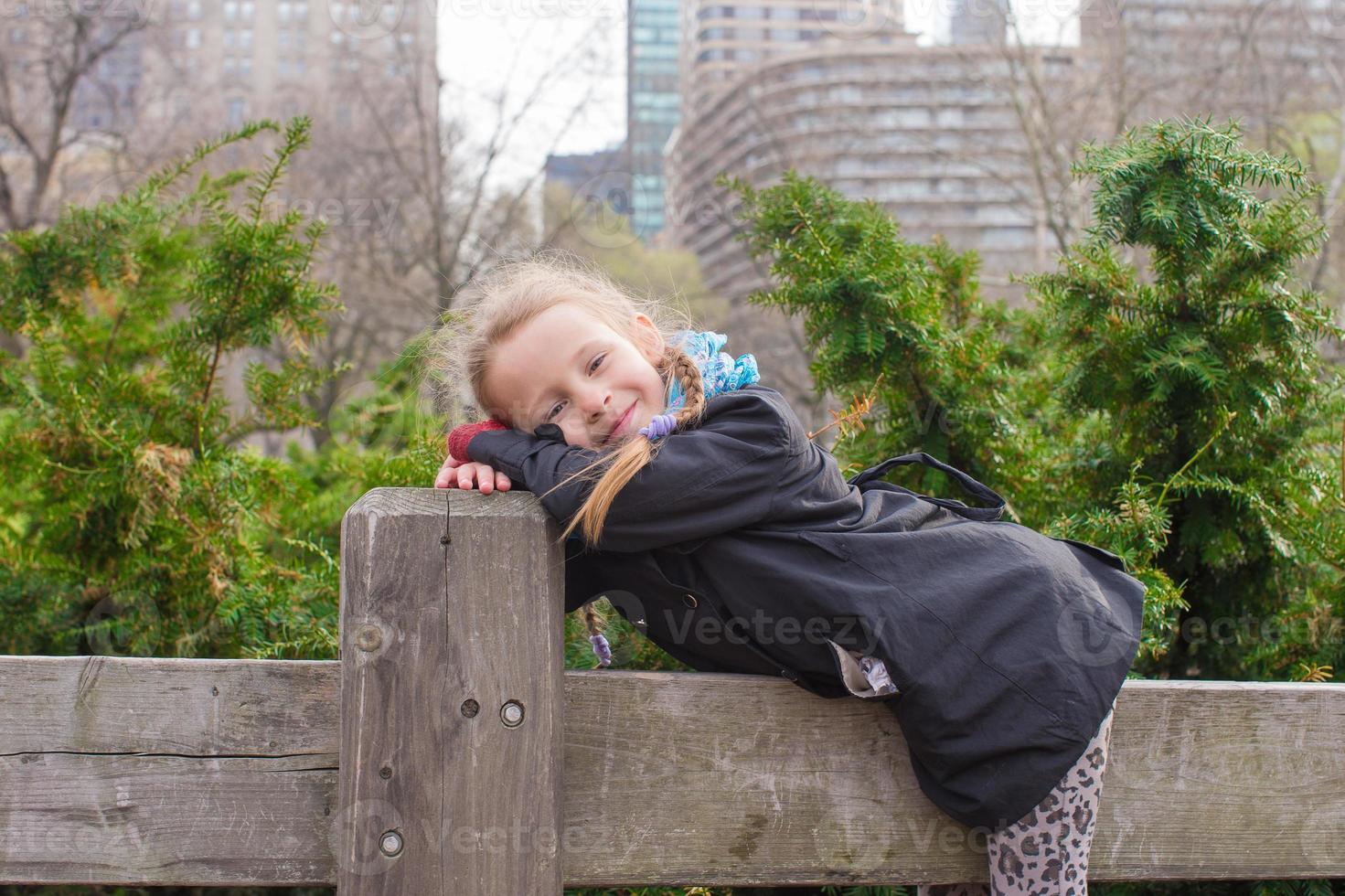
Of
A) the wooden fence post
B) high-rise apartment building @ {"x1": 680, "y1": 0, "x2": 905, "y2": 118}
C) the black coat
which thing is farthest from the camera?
high-rise apartment building @ {"x1": 680, "y1": 0, "x2": 905, "y2": 118}

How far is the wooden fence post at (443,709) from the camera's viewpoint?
4.45 feet

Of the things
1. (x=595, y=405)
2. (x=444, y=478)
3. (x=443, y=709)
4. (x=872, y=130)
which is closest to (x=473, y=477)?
(x=444, y=478)

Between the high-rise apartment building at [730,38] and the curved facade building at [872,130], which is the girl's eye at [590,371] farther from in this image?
the high-rise apartment building at [730,38]

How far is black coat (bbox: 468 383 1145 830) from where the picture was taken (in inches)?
57.5

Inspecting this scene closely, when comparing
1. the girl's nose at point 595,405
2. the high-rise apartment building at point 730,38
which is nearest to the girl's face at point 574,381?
the girl's nose at point 595,405

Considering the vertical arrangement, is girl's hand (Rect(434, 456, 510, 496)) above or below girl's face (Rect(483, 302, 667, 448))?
below

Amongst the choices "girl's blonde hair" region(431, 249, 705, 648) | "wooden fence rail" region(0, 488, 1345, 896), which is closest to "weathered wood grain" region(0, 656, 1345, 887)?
"wooden fence rail" region(0, 488, 1345, 896)

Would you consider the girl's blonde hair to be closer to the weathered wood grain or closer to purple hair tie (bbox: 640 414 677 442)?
purple hair tie (bbox: 640 414 677 442)

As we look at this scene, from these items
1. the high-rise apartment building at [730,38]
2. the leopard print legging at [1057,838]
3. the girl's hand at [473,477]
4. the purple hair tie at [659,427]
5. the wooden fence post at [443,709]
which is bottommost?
the leopard print legging at [1057,838]

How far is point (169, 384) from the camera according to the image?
109 inches

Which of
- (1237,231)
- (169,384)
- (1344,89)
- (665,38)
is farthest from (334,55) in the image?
(1237,231)

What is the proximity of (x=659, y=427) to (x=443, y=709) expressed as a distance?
1.58 ft

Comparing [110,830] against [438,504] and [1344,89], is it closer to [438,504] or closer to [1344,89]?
[438,504]

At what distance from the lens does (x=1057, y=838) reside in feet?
4.92
